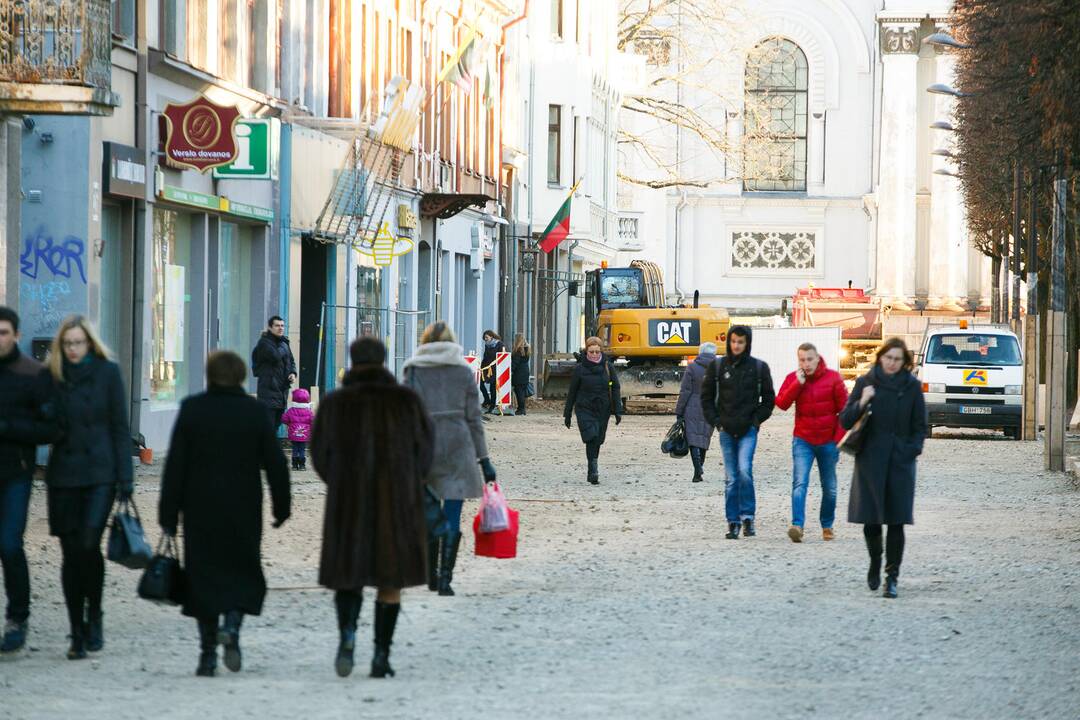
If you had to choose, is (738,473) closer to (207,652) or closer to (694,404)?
(694,404)

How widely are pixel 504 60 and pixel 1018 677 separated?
37.6 m

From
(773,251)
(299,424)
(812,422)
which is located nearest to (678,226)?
(773,251)

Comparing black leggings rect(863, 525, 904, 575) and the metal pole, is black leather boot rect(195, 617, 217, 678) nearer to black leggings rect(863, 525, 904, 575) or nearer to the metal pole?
black leggings rect(863, 525, 904, 575)

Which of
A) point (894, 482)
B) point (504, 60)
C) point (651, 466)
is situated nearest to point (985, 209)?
point (504, 60)

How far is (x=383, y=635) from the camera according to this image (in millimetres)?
9523

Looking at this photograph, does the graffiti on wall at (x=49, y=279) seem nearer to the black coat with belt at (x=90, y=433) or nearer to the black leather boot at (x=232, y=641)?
the black coat with belt at (x=90, y=433)

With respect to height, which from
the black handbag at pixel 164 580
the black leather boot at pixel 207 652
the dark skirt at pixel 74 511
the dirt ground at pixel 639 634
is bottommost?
the dirt ground at pixel 639 634

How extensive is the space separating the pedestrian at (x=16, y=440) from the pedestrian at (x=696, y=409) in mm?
11213

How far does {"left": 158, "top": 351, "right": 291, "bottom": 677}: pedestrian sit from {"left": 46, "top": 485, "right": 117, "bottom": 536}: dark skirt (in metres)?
0.75

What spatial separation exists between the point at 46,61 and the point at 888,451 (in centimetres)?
934

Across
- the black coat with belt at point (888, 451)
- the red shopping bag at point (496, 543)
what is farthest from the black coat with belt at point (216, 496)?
the black coat with belt at point (888, 451)

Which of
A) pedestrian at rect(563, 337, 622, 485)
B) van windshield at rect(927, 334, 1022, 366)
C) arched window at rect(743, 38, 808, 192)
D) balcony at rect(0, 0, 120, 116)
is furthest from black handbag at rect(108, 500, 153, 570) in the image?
arched window at rect(743, 38, 808, 192)

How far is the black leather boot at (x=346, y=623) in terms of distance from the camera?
9414 mm

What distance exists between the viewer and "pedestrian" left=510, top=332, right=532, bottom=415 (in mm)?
41188
